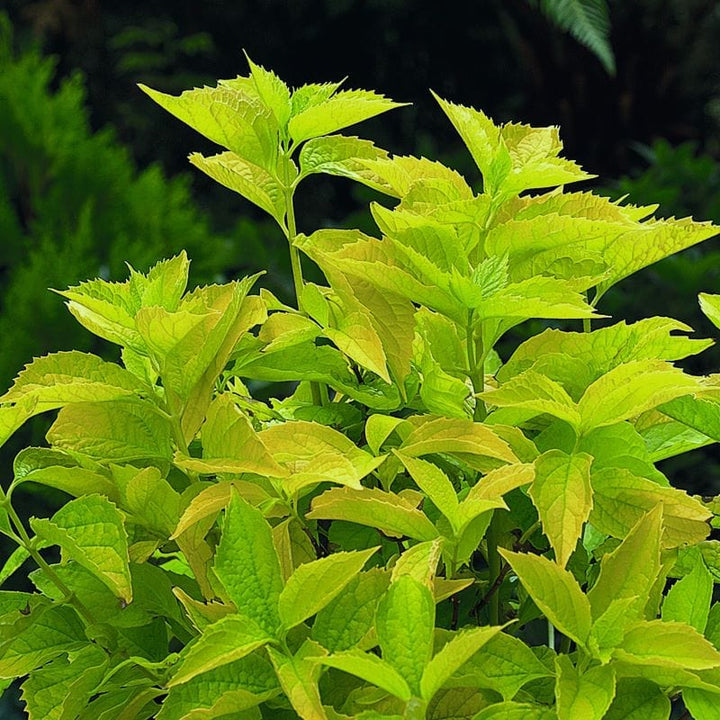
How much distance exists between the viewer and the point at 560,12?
80.0 inches

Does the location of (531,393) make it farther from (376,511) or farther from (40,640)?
(40,640)

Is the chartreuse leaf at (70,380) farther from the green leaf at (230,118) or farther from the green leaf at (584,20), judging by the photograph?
the green leaf at (584,20)

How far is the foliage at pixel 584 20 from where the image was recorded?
1.98m

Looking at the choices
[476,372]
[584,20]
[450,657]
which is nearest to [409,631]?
[450,657]

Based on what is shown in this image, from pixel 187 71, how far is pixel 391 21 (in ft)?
2.13

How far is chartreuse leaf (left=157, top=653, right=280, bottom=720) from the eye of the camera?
0.35m

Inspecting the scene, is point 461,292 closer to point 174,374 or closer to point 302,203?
point 174,374

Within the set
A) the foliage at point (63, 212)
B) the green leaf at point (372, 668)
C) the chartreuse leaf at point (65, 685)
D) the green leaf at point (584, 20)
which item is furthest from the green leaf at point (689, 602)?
the green leaf at point (584, 20)

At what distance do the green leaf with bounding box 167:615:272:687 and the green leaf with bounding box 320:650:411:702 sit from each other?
3cm

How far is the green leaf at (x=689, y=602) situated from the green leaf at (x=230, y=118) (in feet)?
0.74

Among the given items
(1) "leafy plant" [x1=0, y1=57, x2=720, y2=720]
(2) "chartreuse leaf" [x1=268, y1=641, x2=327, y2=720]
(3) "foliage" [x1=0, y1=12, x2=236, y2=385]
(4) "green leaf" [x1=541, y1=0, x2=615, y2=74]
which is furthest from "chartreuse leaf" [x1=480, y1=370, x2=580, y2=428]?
(4) "green leaf" [x1=541, y1=0, x2=615, y2=74]

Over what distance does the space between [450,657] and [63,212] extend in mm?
1209

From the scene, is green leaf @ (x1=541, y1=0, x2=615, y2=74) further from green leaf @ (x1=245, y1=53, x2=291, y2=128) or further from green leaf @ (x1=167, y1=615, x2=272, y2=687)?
green leaf @ (x1=167, y1=615, x2=272, y2=687)

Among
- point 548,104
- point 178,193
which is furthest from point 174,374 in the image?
point 548,104
